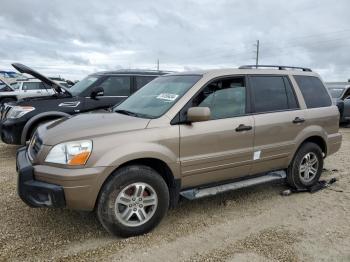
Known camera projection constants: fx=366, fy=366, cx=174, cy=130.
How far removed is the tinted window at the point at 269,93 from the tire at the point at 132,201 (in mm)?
1742

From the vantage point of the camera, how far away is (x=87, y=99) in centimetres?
755

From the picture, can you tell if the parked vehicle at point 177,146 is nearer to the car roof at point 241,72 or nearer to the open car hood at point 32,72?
the car roof at point 241,72

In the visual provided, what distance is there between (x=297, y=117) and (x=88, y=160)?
2.98 metres

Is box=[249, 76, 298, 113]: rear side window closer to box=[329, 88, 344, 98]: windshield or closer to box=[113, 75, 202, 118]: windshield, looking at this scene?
box=[113, 75, 202, 118]: windshield

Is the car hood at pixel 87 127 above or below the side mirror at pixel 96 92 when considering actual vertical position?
below

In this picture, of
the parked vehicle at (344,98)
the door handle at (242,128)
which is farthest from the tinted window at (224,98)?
the parked vehicle at (344,98)

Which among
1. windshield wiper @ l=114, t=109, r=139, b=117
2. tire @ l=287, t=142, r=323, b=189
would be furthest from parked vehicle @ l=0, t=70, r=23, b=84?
tire @ l=287, t=142, r=323, b=189

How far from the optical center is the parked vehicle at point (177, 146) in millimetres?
3449

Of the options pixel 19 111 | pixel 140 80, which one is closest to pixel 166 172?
pixel 19 111

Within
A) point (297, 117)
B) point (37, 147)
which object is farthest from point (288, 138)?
point (37, 147)

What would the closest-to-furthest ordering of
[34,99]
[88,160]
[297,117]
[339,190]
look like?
[88,160] → [297,117] → [339,190] → [34,99]

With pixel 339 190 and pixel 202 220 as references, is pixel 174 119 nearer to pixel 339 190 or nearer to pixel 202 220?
pixel 202 220

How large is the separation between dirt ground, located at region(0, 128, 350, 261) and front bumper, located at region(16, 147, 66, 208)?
453 mm

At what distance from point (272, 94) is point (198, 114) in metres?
1.53
